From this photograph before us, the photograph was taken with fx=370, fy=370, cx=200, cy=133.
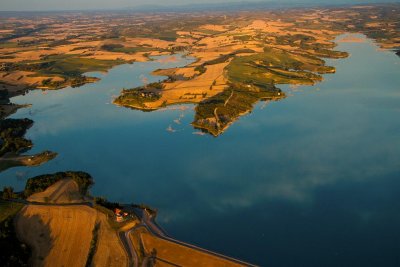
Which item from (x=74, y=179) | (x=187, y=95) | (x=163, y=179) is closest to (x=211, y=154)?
(x=163, y=179)

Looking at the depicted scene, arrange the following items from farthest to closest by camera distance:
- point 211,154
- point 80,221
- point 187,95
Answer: point 187,95, point 211,154, point 80,221

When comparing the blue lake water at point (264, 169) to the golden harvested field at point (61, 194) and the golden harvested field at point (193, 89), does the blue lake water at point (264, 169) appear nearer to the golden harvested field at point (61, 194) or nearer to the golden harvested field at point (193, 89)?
the golden harvested field at point (61, 194)

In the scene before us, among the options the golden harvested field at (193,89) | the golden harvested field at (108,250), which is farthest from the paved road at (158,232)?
the golden harvested field at (193,89)

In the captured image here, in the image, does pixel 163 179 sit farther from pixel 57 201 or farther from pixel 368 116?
pixel 368 116

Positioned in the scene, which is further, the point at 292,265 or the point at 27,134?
the point at 27,134

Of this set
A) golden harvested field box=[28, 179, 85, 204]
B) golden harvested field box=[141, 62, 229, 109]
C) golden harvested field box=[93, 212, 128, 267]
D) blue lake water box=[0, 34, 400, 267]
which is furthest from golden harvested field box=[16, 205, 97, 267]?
golden harvested field box=[141, 62, 229, 109]

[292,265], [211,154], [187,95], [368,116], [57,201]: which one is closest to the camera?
[292,265]

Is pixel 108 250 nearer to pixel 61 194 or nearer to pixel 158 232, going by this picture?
pixel 158 232

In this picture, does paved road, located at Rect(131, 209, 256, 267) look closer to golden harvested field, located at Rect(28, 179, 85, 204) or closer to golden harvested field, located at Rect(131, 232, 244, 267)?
golden harvested field, located at Rect(131, 232, 244, 267)
